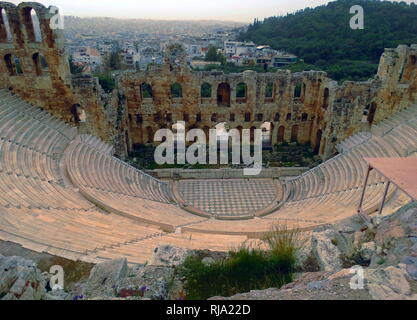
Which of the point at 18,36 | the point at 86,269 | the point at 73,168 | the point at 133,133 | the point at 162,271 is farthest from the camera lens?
the point at 133,133

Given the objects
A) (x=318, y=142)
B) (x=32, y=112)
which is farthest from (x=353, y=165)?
(x=32, y=112)

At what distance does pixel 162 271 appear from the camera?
18.4ft

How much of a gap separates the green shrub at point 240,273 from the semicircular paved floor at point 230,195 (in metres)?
8.25

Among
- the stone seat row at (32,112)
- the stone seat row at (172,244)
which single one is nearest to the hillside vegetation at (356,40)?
the stone seat row at (32,112)

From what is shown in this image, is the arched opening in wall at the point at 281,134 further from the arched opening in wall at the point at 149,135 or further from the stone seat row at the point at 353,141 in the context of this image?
the arched opening in wall at the point at 149,135

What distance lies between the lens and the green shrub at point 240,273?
5.36 metres

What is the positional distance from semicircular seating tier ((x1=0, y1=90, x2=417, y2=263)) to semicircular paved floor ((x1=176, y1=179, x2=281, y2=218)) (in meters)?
0.06

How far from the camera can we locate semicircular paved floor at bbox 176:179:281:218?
15.2 meters

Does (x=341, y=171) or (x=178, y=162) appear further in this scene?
(x=178, y=162)

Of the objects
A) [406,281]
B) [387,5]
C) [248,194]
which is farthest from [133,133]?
[387,5]

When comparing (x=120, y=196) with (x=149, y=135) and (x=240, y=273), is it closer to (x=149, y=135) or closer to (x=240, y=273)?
(x=240, y=273)

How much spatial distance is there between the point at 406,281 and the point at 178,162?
52.3ft

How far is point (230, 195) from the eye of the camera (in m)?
16.5

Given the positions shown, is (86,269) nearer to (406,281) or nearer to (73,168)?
(406,281)
